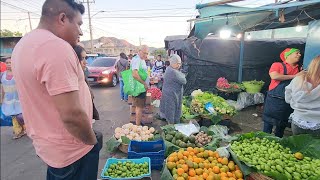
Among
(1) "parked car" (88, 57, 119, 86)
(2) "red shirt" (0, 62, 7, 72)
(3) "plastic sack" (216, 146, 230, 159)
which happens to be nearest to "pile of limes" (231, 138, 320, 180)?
(3) "plastic sack" (216, 146, 230, 159)

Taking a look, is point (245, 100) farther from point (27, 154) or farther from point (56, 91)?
point (56, 91)

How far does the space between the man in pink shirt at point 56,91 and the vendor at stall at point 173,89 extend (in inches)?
133

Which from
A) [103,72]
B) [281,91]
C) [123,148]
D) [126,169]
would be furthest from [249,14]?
[103,72]

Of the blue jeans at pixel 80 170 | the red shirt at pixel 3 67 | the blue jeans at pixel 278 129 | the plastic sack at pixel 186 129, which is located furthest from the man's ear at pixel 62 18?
the red shirt at pixel 3 67

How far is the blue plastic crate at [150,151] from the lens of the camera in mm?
3785

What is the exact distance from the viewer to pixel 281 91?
4.09m

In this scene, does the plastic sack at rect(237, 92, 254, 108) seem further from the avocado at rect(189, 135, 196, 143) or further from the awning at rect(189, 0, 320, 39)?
the avocado at rect(189, 135, 196, 143)

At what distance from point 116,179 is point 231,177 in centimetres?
156

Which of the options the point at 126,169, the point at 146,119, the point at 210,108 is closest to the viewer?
the point at 126,169

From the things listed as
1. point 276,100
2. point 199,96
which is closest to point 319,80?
point 276,100

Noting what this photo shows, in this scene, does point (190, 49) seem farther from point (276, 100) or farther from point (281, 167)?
point (281, 167)

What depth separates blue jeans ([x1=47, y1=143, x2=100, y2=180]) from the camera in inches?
68.6

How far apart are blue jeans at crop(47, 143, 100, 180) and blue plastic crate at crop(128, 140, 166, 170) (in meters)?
1.88

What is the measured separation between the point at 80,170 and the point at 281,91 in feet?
12.3
